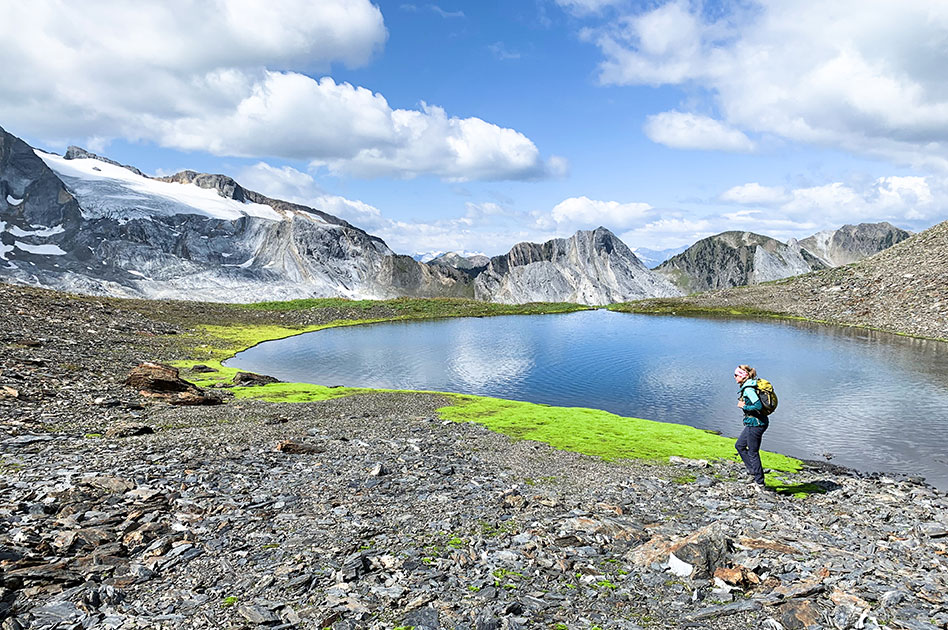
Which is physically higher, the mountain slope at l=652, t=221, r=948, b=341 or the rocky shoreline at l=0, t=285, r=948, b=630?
the mountain slope at l=652, t=221, r=948, b=341

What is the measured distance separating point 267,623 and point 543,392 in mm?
40713

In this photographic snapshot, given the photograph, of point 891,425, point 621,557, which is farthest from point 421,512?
point 891,425

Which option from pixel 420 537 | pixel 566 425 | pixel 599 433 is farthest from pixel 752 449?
pixel 420 537

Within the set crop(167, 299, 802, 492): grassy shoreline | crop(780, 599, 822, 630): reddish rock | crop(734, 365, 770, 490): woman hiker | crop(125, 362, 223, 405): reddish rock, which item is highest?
crop(734, 365, 770, 490): woman hiker

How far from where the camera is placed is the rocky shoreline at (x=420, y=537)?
1038cm

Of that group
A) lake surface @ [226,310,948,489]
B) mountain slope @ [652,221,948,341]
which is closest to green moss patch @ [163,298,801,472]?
lake surface @ [226,310,948,489]

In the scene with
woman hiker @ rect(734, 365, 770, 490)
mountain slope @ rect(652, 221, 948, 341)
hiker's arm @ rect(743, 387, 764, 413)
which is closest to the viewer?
hiker's arm @ rect(743, 387, 764, 413)

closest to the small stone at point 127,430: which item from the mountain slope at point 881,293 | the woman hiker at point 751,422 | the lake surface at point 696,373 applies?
the woman hiker at point 751,422

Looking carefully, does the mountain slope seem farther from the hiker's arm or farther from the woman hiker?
the hiker's arm

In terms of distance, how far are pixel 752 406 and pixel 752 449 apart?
2.04 metres

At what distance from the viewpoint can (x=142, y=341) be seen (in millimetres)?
63469

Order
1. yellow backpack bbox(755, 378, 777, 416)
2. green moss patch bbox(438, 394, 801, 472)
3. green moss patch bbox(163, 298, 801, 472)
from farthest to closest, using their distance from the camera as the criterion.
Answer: green moss patch bbox(163, 298, 801, 472), green moss patch bbox(438, 394, 801, 472), yellow backpack bbox(755, 378, 777, 416)

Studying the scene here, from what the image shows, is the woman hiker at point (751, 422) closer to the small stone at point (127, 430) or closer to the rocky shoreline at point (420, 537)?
the rocky shoreline at point (420, 537)

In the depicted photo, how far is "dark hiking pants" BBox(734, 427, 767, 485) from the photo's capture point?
20.2 m
